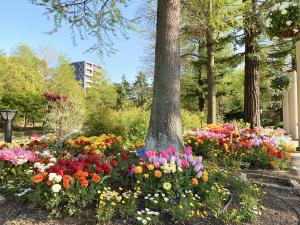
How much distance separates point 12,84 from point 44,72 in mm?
9523

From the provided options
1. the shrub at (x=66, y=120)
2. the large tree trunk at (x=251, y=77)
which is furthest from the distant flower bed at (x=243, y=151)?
the shrub at (x=66, y=120)

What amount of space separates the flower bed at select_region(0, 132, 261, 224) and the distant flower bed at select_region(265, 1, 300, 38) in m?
2.24

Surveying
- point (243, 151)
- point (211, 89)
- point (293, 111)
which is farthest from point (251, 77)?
point (243, 151)

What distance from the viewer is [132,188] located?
379 centimetres

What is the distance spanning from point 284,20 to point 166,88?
75.5 inches

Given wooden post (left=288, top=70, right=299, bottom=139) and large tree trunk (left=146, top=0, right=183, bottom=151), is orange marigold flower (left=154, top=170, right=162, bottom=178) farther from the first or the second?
wooden post (left=288, top=70, right=299, bottom=139)

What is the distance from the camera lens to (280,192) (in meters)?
4.46

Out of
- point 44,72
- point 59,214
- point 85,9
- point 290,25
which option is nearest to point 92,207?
point 59,214

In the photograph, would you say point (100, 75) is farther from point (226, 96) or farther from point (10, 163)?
point (10, 163)

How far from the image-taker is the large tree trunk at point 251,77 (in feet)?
34.7

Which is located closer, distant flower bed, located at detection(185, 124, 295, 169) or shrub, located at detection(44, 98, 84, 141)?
distant flower bed, located at detection(185, 124, 295, 169)

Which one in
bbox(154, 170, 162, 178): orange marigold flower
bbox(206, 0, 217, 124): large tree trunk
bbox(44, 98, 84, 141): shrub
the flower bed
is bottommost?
the flower bed

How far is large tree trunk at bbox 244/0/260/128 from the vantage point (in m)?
10.6

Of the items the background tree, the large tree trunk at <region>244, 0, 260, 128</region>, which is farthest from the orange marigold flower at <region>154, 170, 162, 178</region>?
the background tree
